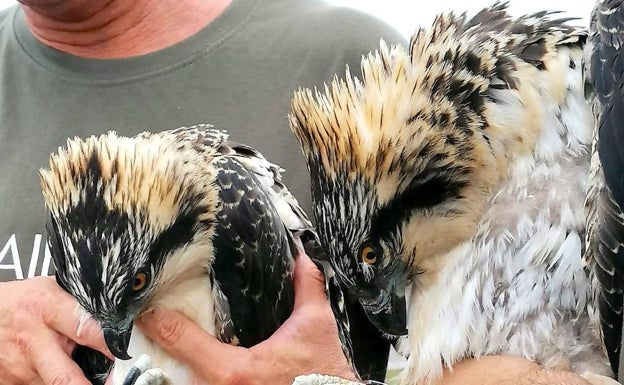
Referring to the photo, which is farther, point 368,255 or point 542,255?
point 368,255

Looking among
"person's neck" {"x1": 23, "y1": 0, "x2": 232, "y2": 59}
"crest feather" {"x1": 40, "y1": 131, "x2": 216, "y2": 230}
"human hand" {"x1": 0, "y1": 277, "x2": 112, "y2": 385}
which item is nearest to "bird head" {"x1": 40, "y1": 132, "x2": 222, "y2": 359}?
"crest feather" {"x1": 40, "y1": 131, "x2": 216, "y2": 230}

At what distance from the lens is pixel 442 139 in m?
2.24

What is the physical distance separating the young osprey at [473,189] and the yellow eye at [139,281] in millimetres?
500

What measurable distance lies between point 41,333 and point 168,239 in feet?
1.68

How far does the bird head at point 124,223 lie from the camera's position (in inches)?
92.0

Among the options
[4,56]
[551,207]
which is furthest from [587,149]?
[4,56]

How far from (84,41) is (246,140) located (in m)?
0.75

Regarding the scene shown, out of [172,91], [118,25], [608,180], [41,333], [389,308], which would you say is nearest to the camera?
[608,180]

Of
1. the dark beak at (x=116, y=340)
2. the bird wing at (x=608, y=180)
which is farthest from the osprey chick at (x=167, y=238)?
the bird wing at (x=608, y=180)

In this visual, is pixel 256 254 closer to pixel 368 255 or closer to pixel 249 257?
pixel 249 257

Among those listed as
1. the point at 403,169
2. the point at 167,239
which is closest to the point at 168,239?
the point at 167,239

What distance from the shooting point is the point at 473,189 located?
2285mm

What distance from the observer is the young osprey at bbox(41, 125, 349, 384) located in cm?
235

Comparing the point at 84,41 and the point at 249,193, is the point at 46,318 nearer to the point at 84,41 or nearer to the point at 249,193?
the point at 249,193
